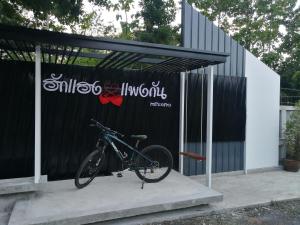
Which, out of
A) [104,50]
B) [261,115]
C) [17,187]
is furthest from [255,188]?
[17,187]

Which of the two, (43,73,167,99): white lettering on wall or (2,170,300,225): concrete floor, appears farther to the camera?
(43,73,167,99): white lettering on wall

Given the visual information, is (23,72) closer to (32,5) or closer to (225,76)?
(32,5)

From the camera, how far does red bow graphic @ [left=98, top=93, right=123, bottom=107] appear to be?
16.6 ft

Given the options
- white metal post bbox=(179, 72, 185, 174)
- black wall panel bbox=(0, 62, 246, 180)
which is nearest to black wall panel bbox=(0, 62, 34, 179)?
black wall panel bbox=(0, 62, 246, 180)

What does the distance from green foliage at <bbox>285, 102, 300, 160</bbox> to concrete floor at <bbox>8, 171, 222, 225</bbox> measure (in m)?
3.24

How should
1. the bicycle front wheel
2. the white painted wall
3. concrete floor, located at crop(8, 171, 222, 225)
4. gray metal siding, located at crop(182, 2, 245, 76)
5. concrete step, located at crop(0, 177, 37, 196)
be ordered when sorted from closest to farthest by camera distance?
concrete floor, located at crop(8, 171, 222, 225) < concrete step, located at crop(0, 177, 37, 196) < the bicycle front wheel < gray metal siding, located at crop(182, 2, 245, 76) < the white painted wall

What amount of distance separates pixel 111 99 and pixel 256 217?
9.75 feet

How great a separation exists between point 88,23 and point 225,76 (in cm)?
840

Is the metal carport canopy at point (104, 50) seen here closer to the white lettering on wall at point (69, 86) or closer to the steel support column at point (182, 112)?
the steel support column at point (182, 112)

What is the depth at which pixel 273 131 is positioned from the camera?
6.63 m

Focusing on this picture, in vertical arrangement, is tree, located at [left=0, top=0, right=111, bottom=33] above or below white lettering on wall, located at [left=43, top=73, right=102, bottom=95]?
above

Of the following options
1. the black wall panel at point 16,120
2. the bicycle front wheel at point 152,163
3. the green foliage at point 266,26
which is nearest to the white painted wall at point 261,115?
the bicycle front wheel at point 152,163

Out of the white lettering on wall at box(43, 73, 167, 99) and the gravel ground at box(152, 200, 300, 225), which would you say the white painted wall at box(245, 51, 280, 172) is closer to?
the gravel ground at box(152, 200, 300, 225)

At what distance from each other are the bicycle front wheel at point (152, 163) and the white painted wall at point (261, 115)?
92.4 inches
